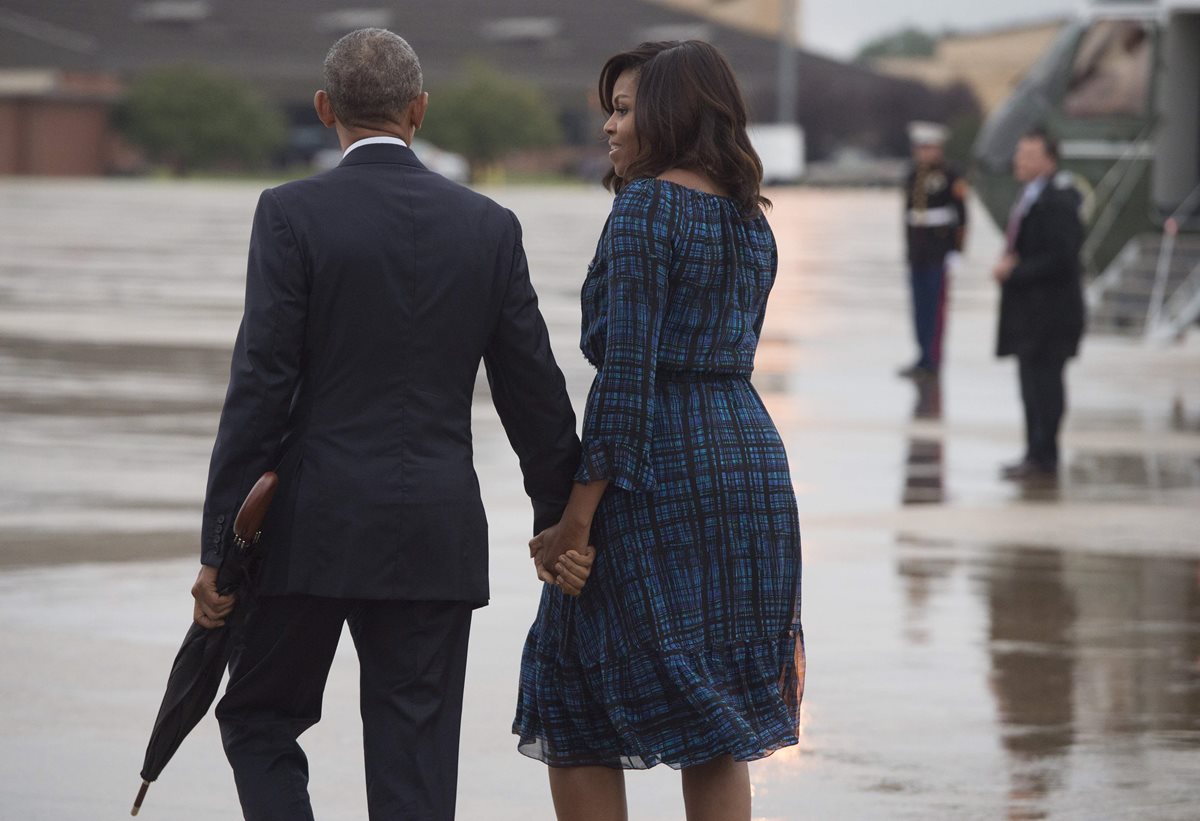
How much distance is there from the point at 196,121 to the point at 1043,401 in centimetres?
7788

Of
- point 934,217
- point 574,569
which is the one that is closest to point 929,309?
point 934,217

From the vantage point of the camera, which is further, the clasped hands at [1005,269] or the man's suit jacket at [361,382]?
the clasped hands at [1005,269]

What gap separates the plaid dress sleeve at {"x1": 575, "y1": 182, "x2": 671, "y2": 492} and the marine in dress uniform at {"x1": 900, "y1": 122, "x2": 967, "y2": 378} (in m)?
12.1

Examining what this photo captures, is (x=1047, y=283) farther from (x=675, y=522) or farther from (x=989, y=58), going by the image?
(x=989, y=58)

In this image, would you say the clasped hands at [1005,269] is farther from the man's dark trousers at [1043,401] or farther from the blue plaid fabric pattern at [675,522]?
the blue plaid fabric pattern at [675,522]

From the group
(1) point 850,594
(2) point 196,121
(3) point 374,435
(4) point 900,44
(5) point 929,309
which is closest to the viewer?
(3) point 374,435

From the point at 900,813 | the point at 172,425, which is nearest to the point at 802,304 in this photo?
the point at 172,425

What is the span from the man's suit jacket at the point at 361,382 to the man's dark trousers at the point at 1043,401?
7300 millimetres

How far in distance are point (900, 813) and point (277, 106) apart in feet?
323

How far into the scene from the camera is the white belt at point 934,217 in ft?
52.2

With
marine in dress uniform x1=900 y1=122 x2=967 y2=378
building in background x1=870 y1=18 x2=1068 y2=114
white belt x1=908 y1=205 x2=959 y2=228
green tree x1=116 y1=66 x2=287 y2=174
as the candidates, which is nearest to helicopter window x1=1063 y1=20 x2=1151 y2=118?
marine in dress uniform x1=900 y1=122 x2=967 y2=378

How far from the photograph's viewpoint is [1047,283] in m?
10.7

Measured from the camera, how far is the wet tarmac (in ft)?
17.3

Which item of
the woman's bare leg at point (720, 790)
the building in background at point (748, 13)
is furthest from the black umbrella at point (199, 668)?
the building in background at point (748, 13)
